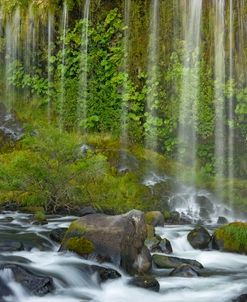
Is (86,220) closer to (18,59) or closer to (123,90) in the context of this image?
(123,90)

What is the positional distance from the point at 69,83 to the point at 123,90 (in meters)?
2.70

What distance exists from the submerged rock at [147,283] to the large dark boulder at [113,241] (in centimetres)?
47

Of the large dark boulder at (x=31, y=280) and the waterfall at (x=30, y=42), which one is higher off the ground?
the waterfall at (x=30, y=42)

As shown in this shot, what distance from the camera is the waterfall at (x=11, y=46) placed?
2336 centimetres

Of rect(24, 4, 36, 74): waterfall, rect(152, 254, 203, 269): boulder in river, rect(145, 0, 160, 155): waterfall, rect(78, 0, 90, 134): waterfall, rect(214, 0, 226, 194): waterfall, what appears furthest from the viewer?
rect(24, 4, 36, 74): waterfall

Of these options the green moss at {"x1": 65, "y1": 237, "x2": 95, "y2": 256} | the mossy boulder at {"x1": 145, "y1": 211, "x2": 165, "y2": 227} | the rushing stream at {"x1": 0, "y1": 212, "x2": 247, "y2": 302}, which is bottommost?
the rushing stream at {"x1": 0, "y1": 212, "x2": 247, "y2": 302}

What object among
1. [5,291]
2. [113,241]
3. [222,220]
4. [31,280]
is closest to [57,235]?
[113,241]

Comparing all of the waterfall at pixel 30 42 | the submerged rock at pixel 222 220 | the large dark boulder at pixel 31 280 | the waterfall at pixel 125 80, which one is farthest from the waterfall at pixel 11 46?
the large dark boulder at pixel 31 280

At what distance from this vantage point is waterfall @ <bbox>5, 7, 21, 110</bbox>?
2336 cm

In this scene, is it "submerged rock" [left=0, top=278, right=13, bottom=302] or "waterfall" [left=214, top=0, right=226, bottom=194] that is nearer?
"submerged rock" [left=0, top=278, right=13, bottom=302]

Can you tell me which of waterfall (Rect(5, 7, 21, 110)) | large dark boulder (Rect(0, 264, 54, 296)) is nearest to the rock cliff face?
waterfall (Rect(5, 7, 21, 110))

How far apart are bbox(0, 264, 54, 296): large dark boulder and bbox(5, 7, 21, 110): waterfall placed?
629 inches

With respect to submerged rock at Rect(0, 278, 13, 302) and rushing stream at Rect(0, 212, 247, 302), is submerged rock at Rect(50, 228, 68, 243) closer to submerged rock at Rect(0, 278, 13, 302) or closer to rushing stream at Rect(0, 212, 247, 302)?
rushing stream at Rect(0, 212, 247, 302)

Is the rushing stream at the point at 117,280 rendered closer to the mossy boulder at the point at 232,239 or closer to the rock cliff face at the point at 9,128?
the mossy boulder at the point at 232,239
